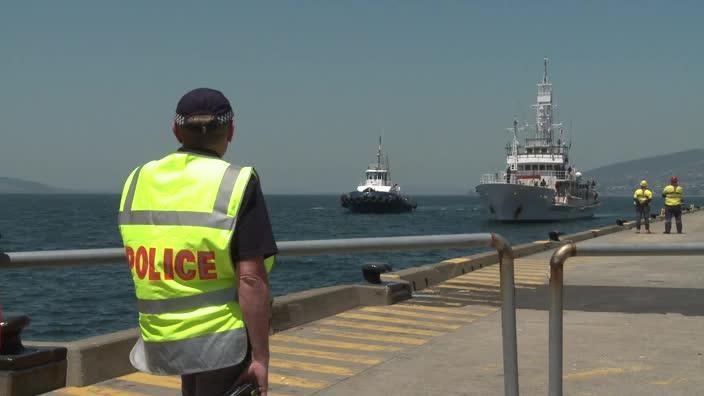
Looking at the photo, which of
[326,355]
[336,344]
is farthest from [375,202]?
[326,355]

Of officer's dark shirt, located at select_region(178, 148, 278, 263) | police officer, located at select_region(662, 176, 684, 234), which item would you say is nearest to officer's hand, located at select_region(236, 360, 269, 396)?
officer's dark shirt, located at select_region(178, 148, 278, 263)

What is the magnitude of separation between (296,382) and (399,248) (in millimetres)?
1235

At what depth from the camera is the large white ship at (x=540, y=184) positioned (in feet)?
240

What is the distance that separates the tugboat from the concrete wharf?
298 ft

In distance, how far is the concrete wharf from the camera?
570 cm

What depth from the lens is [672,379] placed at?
5.87 meters

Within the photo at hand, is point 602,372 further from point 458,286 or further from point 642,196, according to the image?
point 642,196

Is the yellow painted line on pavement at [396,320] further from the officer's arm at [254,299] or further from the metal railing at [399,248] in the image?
the officer's arm at [254,299]

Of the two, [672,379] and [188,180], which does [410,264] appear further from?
[188,180]

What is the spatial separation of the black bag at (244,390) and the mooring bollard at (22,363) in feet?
9.07

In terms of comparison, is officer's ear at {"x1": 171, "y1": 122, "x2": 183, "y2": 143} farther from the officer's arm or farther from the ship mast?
the ship mast

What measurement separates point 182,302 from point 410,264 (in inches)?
1271

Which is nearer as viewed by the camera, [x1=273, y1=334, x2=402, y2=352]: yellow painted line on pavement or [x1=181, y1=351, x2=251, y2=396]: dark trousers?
[x1=181, y1=351, x2=251, y2=396]: dark trousers

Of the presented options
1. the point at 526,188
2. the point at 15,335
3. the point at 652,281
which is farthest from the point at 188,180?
the point at 526,188
